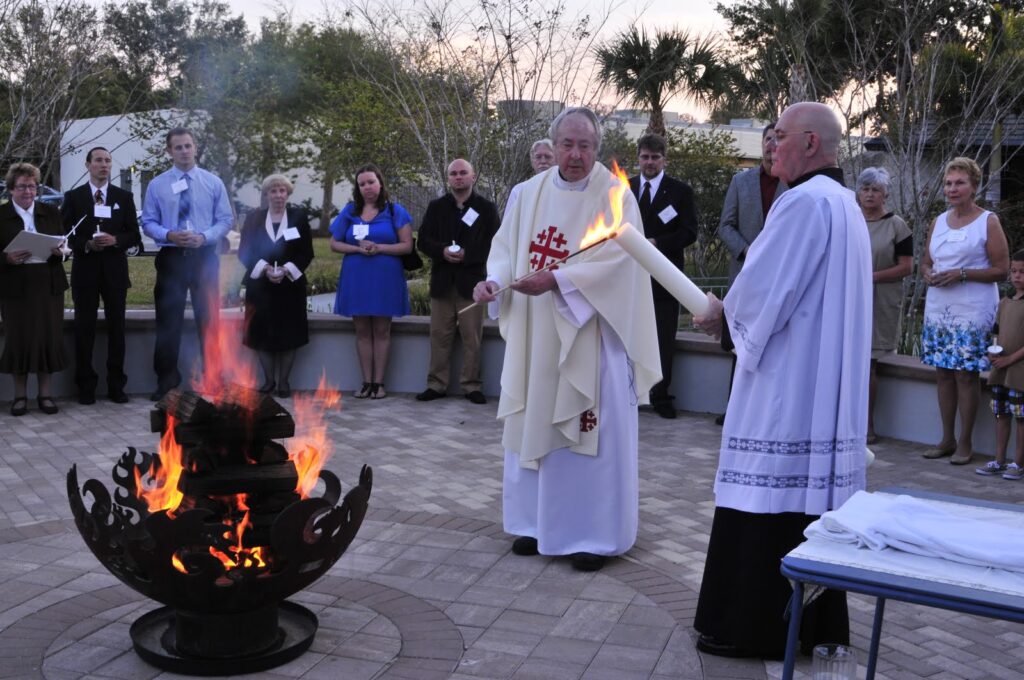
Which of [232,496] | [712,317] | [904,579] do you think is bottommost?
[232,496]

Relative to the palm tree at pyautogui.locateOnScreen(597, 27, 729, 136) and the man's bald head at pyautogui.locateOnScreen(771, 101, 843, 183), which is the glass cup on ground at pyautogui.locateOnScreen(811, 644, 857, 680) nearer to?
the man's bald head at pyautogui.locateOnScreen(771, 101, 843, 183)

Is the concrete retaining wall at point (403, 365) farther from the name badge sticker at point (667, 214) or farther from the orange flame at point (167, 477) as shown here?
the orange flame at point (167, 477)

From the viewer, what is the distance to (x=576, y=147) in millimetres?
5539

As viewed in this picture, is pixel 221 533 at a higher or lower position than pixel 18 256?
lower

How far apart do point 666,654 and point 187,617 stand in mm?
1854

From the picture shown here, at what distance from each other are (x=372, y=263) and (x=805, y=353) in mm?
6451

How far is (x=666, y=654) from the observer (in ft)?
14.7

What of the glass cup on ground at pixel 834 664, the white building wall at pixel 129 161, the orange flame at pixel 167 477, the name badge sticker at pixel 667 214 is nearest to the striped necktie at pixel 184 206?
the name badge sticker at pixel 667 214

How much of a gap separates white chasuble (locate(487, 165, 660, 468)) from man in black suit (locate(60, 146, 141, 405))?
503 centimetres

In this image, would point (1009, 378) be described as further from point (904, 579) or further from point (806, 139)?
point (904, 579)

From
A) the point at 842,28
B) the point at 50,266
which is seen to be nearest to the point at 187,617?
the point at 50,266

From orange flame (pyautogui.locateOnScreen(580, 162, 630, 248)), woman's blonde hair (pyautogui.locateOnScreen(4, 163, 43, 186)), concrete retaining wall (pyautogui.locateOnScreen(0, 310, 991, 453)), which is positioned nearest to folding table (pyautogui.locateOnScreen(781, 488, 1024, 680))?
orange flame (pyautogui.locateOnScreen(580, 162, 630, 248))

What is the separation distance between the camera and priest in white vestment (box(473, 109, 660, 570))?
18.2 feet

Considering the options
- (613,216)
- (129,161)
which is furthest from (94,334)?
(129,161)
